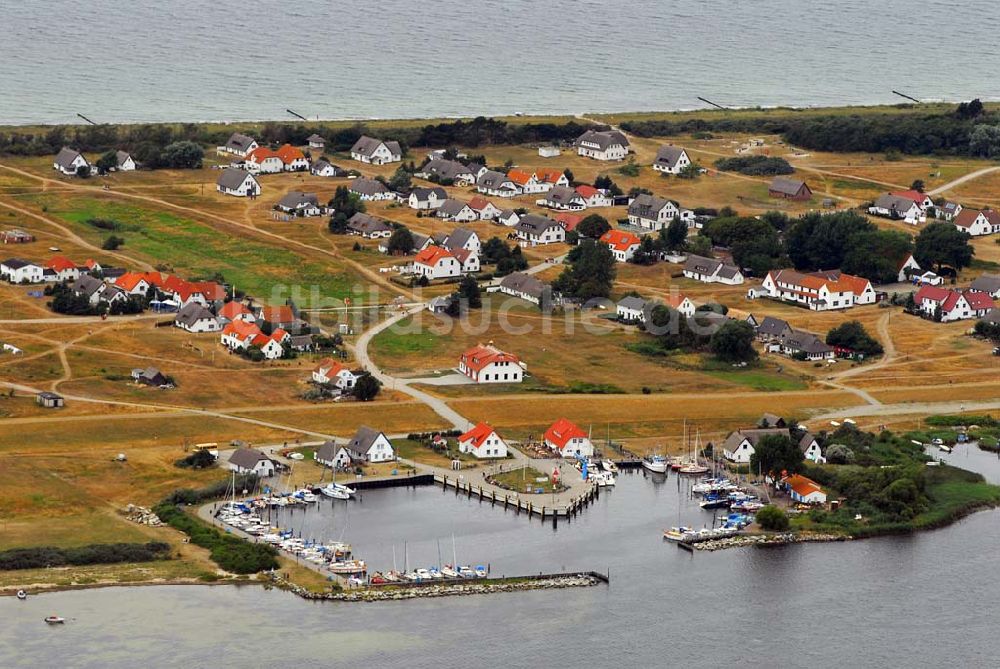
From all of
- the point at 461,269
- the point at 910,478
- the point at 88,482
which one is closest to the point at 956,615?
the point at 910,478

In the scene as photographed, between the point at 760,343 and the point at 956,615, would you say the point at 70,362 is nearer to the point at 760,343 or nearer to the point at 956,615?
the point at 760,343

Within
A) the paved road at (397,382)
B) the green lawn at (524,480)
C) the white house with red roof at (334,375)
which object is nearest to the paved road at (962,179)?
the paved road at (397,382)

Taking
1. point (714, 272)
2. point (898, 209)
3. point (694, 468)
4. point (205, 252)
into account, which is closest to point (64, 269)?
point (205, 252)

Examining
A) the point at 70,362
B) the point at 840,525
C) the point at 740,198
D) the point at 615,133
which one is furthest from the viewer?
the point at 615,133

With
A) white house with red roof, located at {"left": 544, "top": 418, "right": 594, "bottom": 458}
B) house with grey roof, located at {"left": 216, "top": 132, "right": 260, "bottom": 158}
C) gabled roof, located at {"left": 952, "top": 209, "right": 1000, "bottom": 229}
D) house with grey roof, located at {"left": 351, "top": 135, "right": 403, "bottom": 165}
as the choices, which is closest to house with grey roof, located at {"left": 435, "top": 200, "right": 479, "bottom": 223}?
house with grey roof, located at {"left": 351, "top": 135, "right": 403, "bottom": 165}

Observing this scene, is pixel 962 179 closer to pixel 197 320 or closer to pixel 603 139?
pixel 603 139
